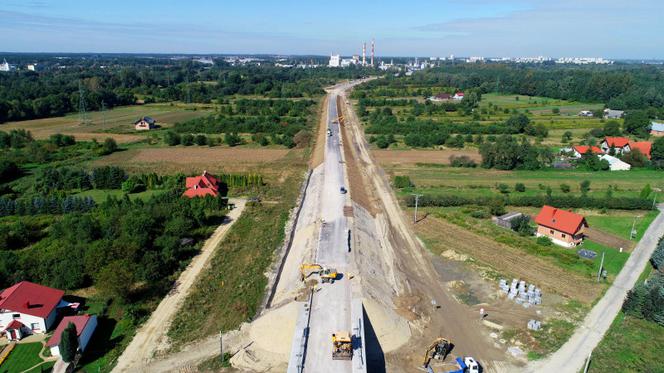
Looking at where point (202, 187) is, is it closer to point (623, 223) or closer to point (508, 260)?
point (508, 260)

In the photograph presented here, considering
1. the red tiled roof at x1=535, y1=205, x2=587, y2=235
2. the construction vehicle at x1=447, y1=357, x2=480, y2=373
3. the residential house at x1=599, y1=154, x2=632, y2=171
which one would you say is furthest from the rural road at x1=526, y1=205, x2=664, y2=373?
the residential house at x1=599, y1=154, x2=632, y2=171

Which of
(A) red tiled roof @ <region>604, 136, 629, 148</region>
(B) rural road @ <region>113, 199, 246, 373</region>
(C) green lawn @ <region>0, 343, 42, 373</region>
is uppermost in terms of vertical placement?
(A) red tiled roof @ <region>604, 136, 629, 148</region>

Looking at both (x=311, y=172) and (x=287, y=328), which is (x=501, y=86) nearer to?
(x=311, y=172)

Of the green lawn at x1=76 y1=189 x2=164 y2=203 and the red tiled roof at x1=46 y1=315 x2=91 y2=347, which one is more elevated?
the green lawn at x1=76 y1=189 x2=164 y2=203

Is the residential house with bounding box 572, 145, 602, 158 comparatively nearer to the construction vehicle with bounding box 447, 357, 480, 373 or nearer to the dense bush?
the dense bush

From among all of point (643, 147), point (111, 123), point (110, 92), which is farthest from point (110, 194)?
point (110, 92)

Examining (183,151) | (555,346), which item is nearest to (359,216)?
(555,346)

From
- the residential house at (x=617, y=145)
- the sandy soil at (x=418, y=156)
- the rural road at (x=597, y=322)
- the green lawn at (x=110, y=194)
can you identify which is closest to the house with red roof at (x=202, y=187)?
the green lawn at (x=110, y=194)
